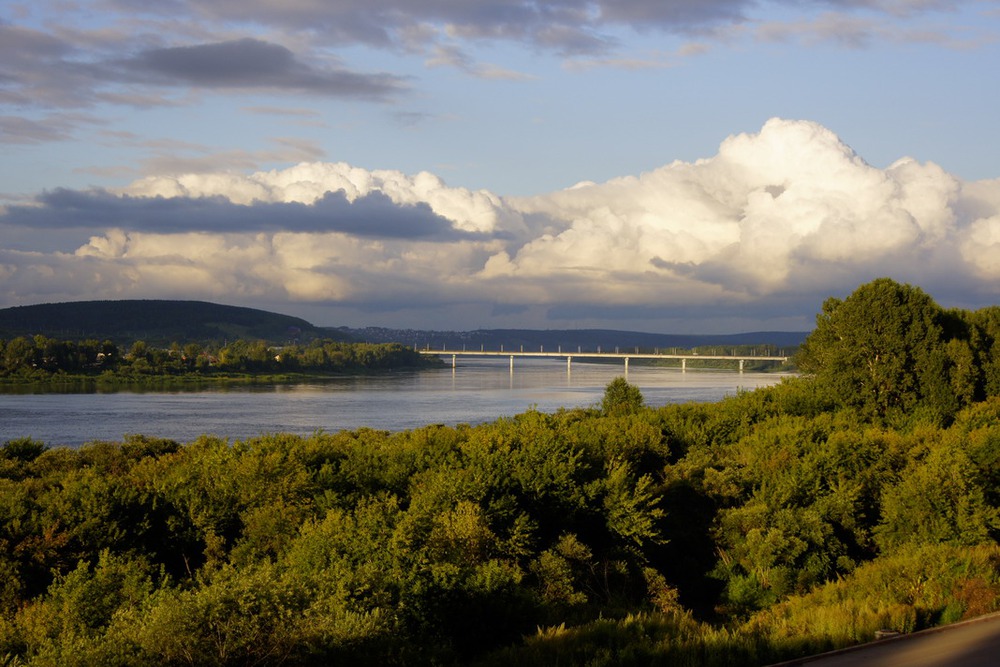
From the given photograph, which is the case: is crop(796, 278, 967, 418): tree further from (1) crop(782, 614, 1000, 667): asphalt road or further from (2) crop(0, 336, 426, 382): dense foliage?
(2) crop(0, 336, 426, 382): dense foliage

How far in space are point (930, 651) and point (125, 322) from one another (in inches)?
7005

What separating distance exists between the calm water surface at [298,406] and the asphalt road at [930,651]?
32.8 m

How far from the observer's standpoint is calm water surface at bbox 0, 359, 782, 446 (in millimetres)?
56500

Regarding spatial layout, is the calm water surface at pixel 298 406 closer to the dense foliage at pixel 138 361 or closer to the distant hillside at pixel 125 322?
the dense foliage at pixel 138 361

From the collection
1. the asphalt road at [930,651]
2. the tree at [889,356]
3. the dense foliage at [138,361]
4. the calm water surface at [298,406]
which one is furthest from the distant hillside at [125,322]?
the asphalt road at [930,651]

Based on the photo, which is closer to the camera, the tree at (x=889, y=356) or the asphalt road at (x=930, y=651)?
the asphalt road at (x=930, y=651)

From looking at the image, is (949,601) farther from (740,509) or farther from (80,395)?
(80,395)

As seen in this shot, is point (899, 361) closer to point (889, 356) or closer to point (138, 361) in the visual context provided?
point (889, 356)

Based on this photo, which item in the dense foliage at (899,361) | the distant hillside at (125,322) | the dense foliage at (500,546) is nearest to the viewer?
the dense foliage at (500,546)

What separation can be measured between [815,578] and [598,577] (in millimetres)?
5048

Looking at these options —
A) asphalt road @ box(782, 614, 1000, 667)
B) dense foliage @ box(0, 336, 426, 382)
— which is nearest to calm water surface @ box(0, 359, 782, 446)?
dense foliage @ box(0, 336, 426, 382)

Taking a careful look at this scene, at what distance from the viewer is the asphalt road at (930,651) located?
44.0 ft

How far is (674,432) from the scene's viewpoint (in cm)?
3594

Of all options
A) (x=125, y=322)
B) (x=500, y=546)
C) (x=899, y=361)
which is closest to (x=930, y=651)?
(x=500, y=546)
